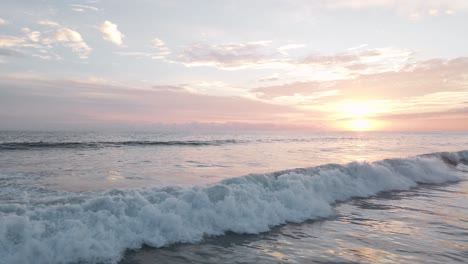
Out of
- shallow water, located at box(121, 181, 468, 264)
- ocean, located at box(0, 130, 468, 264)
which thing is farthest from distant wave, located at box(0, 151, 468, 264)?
shallow water, located at box(121, 181, 468, 264)

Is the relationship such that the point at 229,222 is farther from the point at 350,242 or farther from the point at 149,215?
the point at 350,242

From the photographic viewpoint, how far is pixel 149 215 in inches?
321

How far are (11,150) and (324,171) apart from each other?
2770 cm

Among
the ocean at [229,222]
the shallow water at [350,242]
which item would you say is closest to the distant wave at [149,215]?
the ocean at [229,222]

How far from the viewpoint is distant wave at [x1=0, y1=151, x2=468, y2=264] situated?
6.48 metres

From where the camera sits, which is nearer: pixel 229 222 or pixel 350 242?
pixel 350 242

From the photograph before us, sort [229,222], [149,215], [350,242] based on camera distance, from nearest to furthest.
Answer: [350,242] → [149,215] → [229,222]

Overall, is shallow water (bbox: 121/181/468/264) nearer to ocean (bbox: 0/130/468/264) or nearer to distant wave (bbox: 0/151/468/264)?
ocean (bbox: 0/130/468/264)

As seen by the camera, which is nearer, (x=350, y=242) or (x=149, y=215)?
(x=350, y=242)

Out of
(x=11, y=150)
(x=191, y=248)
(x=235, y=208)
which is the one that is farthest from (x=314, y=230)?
(x=11, y=150)

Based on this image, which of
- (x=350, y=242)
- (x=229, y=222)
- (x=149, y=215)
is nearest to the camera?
(x=350, y=242)

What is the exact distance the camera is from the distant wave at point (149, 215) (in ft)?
21.3

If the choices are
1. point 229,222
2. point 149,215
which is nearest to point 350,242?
point 229,222

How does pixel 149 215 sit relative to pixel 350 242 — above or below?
above
